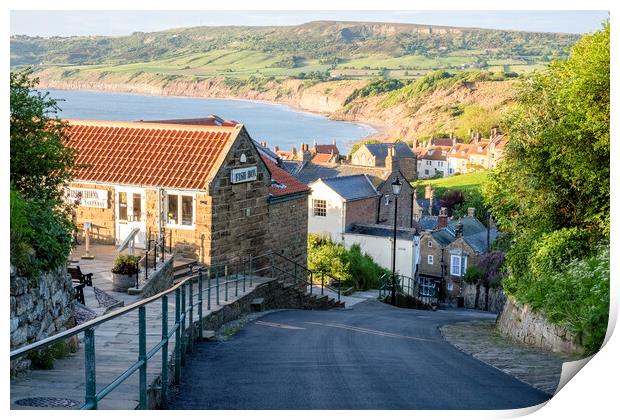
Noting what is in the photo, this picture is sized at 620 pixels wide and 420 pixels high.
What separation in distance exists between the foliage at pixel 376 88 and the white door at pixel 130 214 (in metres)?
8.44

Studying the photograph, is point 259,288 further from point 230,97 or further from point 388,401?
point 388,401

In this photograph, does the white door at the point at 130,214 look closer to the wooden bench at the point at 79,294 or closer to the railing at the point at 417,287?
the wooden bench at the point at 79,294

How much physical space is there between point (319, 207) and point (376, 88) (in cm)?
811

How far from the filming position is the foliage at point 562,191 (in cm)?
1034

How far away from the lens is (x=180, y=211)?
16516mm

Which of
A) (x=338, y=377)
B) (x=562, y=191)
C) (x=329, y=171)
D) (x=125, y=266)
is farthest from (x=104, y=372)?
(x=329, y=171)

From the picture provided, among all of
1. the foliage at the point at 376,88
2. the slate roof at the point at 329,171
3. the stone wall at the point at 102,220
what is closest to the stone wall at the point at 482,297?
the slate roof at the point at 329,171

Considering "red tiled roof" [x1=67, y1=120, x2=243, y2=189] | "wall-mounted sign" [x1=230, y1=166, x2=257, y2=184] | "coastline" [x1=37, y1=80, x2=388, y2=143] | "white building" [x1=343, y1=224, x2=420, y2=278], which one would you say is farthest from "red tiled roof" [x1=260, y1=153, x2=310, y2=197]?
"white building" [x1=343, y1=224, x2=420, y2=278]

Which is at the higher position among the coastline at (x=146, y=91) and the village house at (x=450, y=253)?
the coastline at (x=146, y=91)

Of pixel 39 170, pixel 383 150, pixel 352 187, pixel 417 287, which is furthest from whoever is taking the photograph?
pixel 383 150

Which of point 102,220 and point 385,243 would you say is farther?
point 385,243

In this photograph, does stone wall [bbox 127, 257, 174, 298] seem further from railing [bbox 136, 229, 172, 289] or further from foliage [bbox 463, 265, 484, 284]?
foliage [bbox 463, 265, 484, 284]

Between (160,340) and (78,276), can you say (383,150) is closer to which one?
(78,276)
